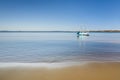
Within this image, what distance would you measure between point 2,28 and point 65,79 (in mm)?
5155

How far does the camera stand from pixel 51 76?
336 cm

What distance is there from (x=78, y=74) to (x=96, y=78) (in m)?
0.38

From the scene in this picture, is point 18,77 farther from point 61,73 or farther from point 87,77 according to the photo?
point 87,77

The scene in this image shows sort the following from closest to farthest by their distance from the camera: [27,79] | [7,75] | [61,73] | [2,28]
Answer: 1. [27,79]
2. [7,75]
3. [61,73]
4. [2,28]

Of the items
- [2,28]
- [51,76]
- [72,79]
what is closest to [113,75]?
[72,79]

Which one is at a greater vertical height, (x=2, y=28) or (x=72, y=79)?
(x=2, y=28)

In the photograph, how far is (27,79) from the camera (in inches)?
125

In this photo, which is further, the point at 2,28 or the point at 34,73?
the point at 2,28

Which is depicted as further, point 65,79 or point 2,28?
point 2,28

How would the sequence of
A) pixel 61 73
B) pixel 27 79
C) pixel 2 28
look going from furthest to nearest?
1. pixel 2 28
2. pixel 61 73
3. pixel 27 79

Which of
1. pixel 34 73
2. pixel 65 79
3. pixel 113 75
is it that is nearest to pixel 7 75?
pixel 34 73

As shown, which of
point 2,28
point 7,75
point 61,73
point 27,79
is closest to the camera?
point 27,79

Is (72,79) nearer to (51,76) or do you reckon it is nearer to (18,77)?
(51,76)

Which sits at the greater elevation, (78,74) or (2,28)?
(2,28)
